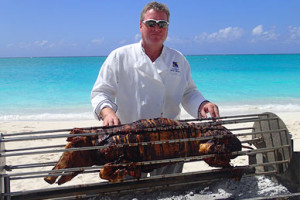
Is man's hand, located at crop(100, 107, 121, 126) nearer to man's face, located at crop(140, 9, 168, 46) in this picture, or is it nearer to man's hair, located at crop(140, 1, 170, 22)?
man's face, located at crop(140, 9, 168, 46)

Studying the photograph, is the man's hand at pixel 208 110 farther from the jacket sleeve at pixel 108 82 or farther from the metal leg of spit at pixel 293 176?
the jacket sleeve at pixel 108 82

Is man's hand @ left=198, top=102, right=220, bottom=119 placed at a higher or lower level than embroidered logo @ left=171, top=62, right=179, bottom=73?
lower

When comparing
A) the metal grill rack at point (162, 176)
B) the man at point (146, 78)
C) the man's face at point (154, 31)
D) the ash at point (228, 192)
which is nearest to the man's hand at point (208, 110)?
the man at point (146, 78)

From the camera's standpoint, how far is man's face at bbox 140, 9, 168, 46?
3.00 meters

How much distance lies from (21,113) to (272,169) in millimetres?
11564

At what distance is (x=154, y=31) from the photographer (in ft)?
9.96

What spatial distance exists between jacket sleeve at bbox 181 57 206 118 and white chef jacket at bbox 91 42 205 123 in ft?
0.07

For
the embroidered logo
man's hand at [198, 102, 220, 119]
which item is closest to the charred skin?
man's hand at [198, 102, 220, 119]

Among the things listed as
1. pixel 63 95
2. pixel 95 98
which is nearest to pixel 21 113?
pixel 63 95

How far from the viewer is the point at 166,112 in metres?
3.29

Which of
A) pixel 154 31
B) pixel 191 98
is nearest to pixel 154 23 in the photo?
pixel 154 31

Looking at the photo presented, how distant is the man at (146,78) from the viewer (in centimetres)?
304

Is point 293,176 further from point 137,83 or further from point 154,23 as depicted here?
point 154,23

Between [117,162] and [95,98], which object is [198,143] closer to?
[117,162]
